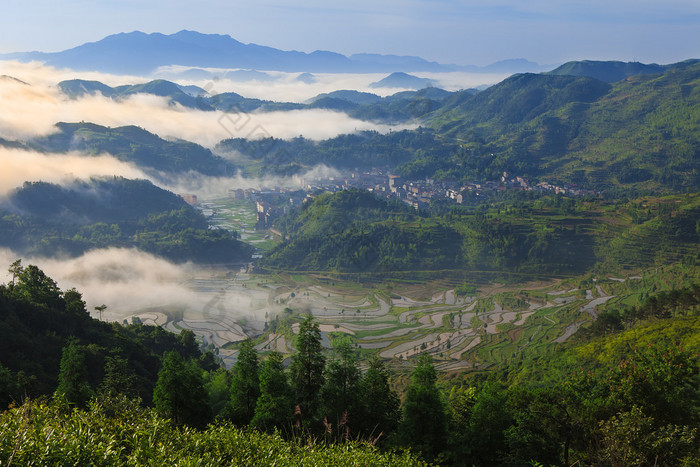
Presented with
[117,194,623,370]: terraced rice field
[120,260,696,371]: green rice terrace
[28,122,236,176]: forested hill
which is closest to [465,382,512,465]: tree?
[120,260,696,371]: green rice terrace

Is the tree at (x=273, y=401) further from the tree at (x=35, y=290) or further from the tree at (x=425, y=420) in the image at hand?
the tree at (x=35, y=290)

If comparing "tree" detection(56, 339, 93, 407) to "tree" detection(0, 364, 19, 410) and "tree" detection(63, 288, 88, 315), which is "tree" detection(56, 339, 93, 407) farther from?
"tree" detection(63, 288, 88, 315)

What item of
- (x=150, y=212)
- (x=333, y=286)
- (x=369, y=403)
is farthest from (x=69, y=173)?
(x=369, y=403)

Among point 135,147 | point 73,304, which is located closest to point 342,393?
point 73,304

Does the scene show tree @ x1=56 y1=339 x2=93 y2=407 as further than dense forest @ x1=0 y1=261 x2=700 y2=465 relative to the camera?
Yes

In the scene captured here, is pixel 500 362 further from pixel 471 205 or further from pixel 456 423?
pixel 471 205

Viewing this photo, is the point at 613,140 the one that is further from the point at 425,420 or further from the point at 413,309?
the point at 425,420
